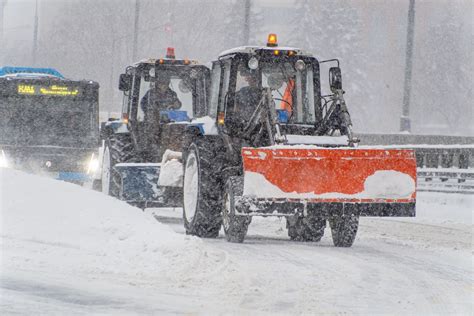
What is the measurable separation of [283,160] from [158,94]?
5.32 metres

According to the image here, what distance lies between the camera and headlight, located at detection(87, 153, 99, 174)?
21031 millimetres

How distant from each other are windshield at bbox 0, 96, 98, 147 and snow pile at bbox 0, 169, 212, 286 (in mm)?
10098

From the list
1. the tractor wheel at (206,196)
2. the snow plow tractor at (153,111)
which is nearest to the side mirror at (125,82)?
the snow plow tractor at (153,111)

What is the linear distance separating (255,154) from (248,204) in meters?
0.57

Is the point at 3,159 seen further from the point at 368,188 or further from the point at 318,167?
the point at 368,188

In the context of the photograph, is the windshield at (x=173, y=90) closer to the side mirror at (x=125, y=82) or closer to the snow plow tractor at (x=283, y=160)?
the side mirror at (x=125, y=82)

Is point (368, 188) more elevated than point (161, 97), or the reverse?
point (161, 97)

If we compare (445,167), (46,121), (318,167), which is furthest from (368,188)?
(445,167)

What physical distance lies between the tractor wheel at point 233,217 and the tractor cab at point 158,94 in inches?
152

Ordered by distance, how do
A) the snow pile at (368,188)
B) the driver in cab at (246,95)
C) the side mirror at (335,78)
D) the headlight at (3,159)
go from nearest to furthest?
the snow pile at (368,188), the side mirror at (335,78), the driver in cab at (246,95), the headlight at (3,159)

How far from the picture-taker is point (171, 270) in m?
9.03

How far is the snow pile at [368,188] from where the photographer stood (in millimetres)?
11742

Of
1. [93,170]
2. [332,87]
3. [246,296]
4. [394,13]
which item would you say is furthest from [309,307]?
[394,13]

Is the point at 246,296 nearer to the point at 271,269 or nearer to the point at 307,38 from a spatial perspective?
the point at 271,269
